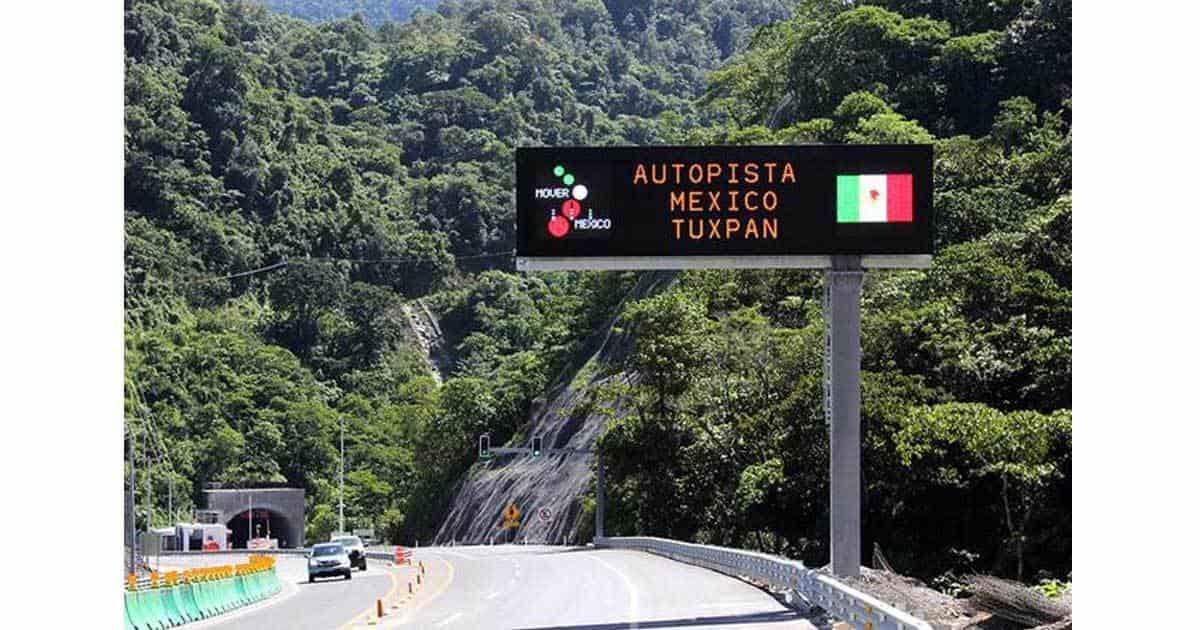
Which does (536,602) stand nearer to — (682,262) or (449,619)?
(449,619)

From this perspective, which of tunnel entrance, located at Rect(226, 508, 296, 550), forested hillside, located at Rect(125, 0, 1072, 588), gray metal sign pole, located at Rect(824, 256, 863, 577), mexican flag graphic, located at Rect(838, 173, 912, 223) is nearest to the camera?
mexican flag graphic, located at Rect(838, 173, 912, 223)

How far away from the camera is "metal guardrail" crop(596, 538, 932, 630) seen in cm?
2183

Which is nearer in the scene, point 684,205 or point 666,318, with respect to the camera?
point 684,205

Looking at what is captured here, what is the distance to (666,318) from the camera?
3115 inches

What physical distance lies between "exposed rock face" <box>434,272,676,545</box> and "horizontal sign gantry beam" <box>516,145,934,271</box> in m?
60.3

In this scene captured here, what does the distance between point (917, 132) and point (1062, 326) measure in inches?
1352

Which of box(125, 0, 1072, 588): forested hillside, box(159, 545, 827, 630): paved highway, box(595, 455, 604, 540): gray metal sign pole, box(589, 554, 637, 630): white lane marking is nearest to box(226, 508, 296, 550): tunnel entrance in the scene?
box(125, 0, 1072, 588): forested hillside

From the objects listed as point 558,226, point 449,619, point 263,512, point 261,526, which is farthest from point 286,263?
point 558,226

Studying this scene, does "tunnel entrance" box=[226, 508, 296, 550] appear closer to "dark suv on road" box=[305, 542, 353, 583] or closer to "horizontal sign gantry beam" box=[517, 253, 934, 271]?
"dark suv on road" box=[305, 542, 353, 583]

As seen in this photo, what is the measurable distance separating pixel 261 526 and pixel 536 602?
101924 mm

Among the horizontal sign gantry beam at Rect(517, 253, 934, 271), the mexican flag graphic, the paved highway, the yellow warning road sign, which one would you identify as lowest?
the yellow warning road sign

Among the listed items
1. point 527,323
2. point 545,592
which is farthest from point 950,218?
point 527,323

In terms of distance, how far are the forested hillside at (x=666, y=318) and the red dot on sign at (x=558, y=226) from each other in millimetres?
24103

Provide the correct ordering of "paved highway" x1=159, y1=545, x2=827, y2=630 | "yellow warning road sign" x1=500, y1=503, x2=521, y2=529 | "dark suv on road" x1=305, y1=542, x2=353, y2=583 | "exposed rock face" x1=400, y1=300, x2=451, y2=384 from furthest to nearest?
"exposed rock face" x1=400, y1=300, x2=451, y2=384 < "yellow warning road sign" x1=500, y1=503, x2=521, y2=529 < "dark suv on road" x1=305, y1=542, x2=353, y2=583 < "paved highway" x1=159, y1=545, x2=827, y2=630
